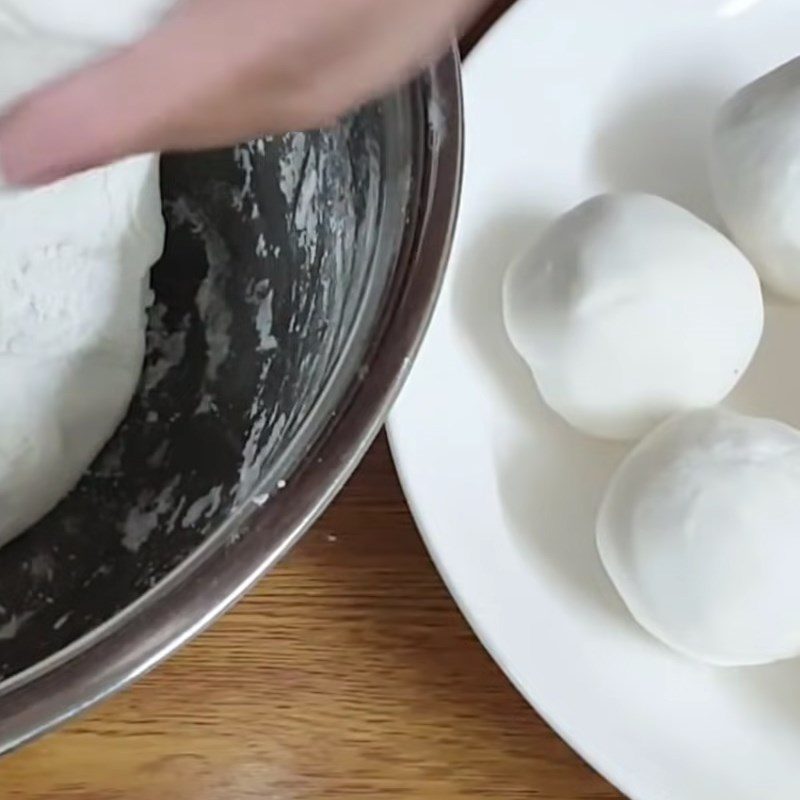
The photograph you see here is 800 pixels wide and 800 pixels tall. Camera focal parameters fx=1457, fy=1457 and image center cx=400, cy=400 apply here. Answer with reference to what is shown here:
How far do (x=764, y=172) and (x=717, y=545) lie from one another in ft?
0.55

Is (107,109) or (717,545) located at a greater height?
(107,109)

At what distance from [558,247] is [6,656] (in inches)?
10.7

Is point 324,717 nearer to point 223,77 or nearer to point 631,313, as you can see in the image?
point 631,313

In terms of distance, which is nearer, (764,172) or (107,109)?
(107,109)

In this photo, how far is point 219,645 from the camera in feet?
2.00

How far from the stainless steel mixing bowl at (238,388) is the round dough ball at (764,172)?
0.58 ft

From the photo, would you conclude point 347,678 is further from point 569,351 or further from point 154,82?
point 154,82

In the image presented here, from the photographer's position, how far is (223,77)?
36 centimetres

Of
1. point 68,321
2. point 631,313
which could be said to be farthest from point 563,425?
point 68,321

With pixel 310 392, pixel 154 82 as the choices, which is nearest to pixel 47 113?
pixel 154 82

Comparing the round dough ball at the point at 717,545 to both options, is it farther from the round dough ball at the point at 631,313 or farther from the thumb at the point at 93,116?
the thumb at the point at 93,116

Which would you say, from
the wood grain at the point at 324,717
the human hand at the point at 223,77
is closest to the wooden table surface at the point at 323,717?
the wood grain at the point at 324,717

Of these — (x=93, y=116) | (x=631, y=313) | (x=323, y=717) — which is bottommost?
(x=323, y=717)

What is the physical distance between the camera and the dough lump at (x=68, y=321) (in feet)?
2.00
